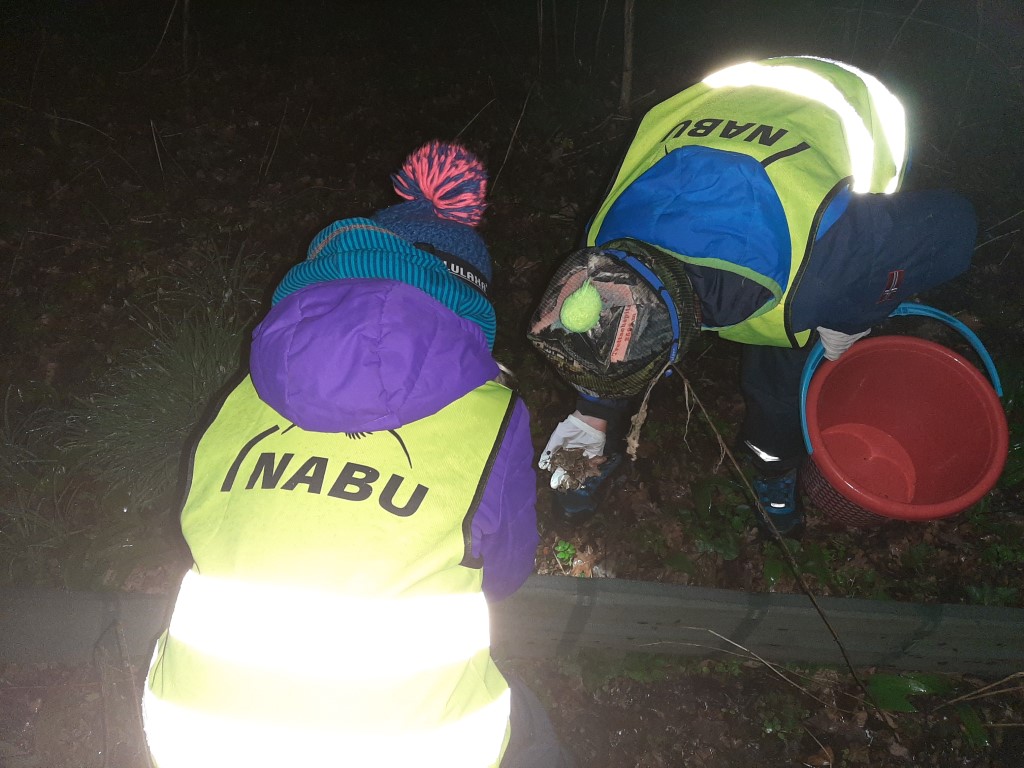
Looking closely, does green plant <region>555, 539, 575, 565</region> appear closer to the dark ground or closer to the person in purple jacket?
the dark ground

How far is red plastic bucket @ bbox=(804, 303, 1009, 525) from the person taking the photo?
2.27 m

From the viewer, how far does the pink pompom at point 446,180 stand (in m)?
1.79

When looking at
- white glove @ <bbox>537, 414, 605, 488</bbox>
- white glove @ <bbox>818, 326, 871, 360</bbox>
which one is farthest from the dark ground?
white glove @ <bbox>818, 326, 871, 360</bbox>

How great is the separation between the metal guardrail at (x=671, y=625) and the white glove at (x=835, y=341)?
3.18 ft

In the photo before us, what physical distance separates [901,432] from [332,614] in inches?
113

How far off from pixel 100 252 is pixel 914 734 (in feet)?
14.8

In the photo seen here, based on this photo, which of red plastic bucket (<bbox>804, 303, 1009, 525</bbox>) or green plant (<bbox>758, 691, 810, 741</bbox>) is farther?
green plant (<bbox>758, 691, 810, 741</bbox>)

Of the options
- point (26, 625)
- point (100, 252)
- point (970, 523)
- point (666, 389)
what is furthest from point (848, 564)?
point (100, 252)

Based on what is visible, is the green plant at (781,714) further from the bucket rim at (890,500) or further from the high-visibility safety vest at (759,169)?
the high-visibility safety vest at (759,169)

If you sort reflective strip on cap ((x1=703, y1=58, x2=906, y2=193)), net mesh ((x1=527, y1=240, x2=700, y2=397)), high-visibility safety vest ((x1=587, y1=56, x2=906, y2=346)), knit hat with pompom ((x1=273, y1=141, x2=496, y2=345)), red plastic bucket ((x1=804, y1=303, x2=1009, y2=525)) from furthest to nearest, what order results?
red plastic bucket ((x1=804, y1=303, x2=1009, y2=525)) → reflective strip on cap ((x1=703, y1=58, x2=906, y2=193)) → high-visibility safety vest ((x1=587, y1=56, x2=906, y2=346)) → net mesh ((x1=527, y1=240, x2=700, y2=397)) → knit hat with pompom ((x1=273, y1=141, x2=496, y2=345))

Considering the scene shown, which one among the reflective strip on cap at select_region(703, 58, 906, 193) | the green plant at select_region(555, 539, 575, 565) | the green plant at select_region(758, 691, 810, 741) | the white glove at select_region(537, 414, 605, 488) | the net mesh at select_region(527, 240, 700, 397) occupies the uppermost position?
the reflective strip on cap at select_region(703, 58, 906, 193)

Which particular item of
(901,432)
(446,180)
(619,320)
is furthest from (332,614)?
(901,432)

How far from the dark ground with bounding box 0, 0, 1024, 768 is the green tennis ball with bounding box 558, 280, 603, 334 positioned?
4.39 feet

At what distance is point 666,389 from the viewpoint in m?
3.06
